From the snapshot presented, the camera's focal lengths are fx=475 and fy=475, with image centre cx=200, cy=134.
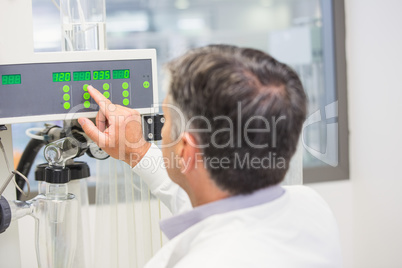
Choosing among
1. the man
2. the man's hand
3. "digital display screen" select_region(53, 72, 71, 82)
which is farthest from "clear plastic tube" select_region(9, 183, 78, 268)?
the man

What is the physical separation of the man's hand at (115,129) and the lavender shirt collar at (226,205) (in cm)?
41

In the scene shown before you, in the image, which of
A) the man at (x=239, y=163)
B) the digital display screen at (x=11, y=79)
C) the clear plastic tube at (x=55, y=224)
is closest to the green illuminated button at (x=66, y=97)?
the digital display screen at (x=11, y=79)

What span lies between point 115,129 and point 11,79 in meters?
0.28

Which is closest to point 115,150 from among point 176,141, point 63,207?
point 63,207

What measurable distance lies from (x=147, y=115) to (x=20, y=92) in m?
0.32

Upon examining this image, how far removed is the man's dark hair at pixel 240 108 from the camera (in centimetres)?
82

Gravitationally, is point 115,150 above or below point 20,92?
below

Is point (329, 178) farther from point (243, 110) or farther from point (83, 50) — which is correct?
point (243, 110)

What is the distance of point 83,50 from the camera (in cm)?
131

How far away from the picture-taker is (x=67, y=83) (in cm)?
119

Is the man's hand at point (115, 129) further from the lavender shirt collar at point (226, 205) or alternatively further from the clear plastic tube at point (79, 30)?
the lavender shirt collar at point (226, 205)

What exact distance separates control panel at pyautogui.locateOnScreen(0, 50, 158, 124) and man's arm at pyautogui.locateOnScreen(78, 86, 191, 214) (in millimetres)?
27

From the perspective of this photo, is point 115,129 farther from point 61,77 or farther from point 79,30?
point 79,30

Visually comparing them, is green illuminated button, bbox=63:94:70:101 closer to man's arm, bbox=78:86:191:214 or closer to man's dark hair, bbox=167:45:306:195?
man's arm, bbox=78:86:191:214
